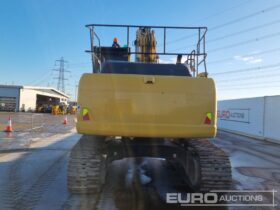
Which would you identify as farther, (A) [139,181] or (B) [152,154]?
(A) [139,181]

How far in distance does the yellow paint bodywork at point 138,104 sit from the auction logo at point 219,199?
136cm

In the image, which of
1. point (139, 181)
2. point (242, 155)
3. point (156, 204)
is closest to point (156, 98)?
point (156, 204)

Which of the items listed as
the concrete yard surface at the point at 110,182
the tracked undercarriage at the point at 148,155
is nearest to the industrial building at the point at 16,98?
the concrete yard surface at the point at 110,182

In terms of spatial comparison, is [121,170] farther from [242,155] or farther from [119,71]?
[242,155]

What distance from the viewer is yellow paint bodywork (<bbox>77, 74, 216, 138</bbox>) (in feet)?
16.1

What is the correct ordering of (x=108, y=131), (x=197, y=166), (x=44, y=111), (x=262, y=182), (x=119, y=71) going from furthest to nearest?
(x=44, y=111)
(x=262, y=182)
(x=119, y=71)
(x=197, y=166)
(x=108, y=131)

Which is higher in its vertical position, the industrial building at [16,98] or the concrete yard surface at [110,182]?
the industrial building at [16,98]

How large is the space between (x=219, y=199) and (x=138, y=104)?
2278mm

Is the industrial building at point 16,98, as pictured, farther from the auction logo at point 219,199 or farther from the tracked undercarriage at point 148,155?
the auction logo at point 219,199

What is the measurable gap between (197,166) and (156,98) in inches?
62.7

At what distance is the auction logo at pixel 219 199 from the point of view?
5477 mm

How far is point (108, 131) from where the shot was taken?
16.1ft

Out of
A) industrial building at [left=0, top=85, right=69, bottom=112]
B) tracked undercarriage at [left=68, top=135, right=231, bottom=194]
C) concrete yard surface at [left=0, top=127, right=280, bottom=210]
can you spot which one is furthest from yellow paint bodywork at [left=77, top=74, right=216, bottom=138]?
industrial building at [left=0, top=85, right=69, bottom=112]

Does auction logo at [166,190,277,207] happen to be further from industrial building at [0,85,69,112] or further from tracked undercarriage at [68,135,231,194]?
industrial building at [0,85,69,112]
